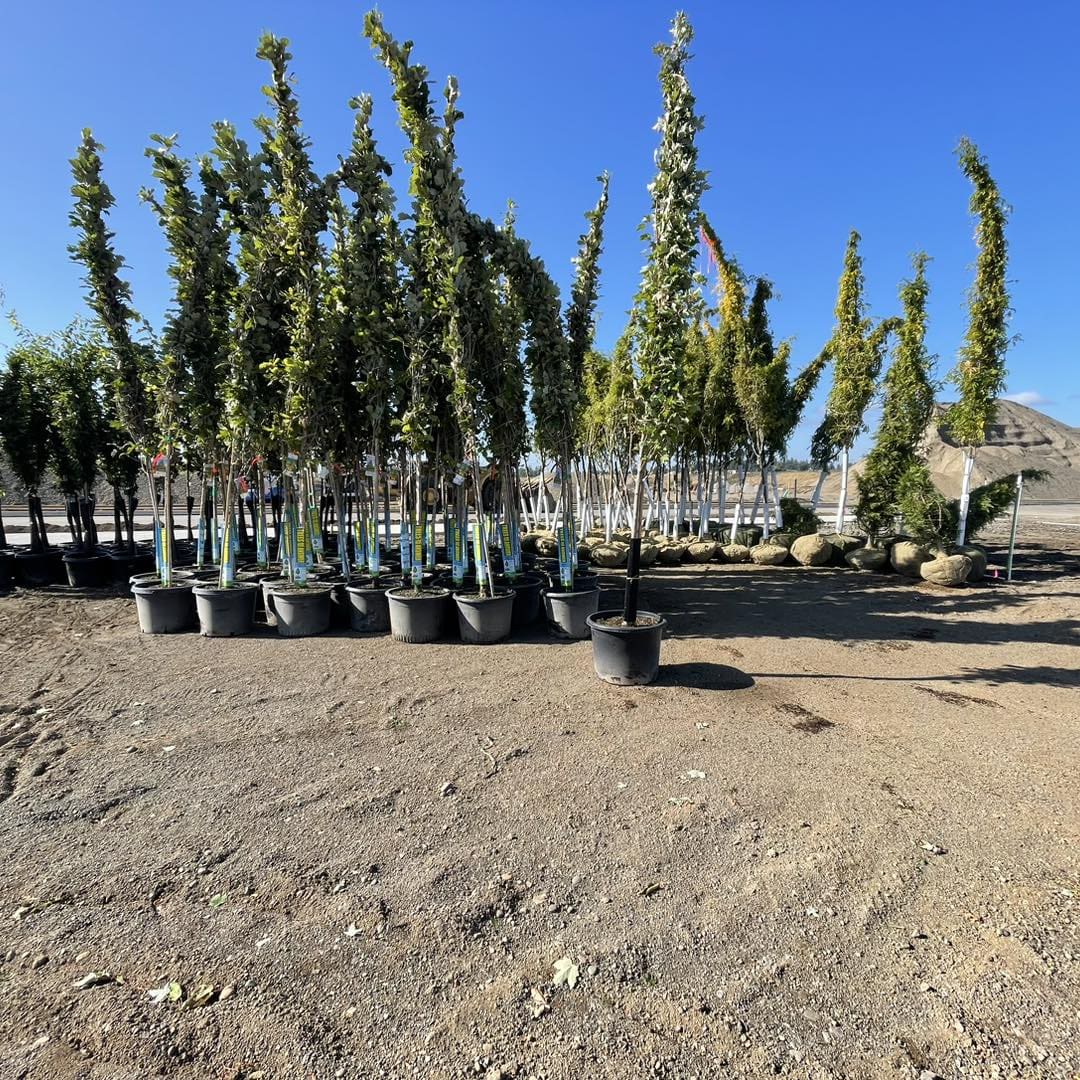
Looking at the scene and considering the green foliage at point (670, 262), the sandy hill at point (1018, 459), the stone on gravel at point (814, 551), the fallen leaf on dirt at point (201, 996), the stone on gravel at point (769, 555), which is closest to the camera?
the fallen leaf on dirt at point (201, 996)

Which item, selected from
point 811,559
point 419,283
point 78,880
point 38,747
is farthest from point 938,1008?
point 811,559

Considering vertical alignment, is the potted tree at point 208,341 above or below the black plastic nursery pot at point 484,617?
above

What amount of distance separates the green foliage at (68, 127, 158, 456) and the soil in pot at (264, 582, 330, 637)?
2719 millimetres

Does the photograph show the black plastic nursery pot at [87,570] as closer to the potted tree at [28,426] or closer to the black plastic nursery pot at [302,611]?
the potted tree at [28,426]

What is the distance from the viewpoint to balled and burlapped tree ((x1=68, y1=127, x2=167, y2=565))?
6.55 metres

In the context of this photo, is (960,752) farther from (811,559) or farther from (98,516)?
(98,516)

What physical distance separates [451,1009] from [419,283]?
6.29m

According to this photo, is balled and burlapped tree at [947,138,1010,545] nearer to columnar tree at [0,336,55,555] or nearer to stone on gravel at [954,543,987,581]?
stone on gravel at [954,543,987,581]

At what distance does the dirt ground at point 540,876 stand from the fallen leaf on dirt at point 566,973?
12 millimetres

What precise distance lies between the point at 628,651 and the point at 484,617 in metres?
1.82

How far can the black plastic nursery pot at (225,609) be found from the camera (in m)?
6.34

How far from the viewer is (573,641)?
20.6ft

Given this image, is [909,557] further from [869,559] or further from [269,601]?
[269,601]

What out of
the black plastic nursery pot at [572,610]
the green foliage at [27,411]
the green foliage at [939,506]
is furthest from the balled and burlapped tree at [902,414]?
the green foliage at [27,411]
